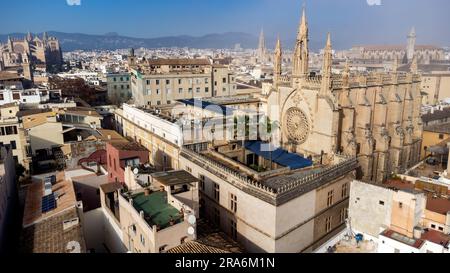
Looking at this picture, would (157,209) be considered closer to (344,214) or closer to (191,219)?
(191,219)

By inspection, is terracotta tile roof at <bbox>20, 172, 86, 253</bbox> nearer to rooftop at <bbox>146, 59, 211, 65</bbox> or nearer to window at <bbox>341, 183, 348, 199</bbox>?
window at <bbox>341, 183, 348, 199</bbox>

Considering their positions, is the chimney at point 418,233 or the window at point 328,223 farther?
the window at point 328,223

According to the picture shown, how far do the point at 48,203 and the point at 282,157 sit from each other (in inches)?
795

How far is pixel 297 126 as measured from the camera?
1501 inches

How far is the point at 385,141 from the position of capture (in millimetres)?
38281

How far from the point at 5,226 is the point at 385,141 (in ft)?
120

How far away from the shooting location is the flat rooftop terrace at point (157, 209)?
66.9 feet

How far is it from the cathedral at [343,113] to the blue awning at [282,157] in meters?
2.37

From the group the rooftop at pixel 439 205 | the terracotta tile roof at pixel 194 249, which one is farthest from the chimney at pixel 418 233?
the terracotta tile roof at pixel 194 249

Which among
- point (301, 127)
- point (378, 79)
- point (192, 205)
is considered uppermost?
point (378, 79)

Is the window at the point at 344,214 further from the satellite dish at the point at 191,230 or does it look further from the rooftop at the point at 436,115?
the rooftop at the point at 436,115

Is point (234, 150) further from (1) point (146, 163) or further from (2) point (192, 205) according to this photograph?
(2) point (192, 205)

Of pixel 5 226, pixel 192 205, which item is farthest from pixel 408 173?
pixel 5 226

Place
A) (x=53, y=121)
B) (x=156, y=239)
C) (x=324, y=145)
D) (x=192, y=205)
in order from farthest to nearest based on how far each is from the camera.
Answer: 1. (x=53, y=121)
2. (x=324, y=145)
3. (x=192, y=205)
4. (x=156, y=239)
